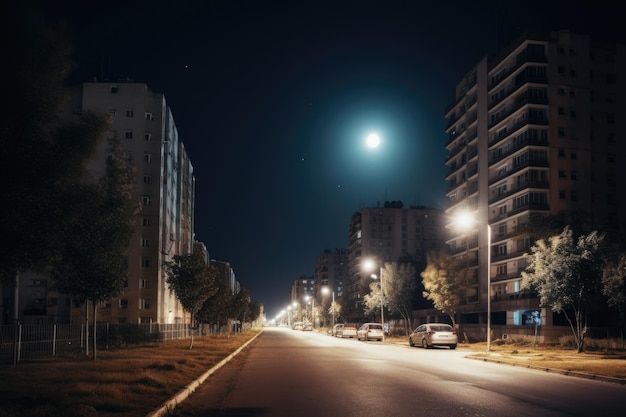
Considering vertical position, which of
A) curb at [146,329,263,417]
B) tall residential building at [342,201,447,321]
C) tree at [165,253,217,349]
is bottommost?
curb at [146,329,263,417]

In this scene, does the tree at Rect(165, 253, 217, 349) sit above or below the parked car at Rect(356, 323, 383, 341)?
above

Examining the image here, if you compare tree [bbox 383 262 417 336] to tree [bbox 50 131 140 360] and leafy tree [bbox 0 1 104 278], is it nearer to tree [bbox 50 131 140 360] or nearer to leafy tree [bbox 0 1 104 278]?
tree [bbox 50 131 140 360]

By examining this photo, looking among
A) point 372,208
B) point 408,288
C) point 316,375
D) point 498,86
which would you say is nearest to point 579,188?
point 498,86

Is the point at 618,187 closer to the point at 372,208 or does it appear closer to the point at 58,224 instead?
the point at 58,224

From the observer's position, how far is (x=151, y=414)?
36.0ft

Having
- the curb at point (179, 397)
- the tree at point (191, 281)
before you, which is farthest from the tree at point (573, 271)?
the curb at point (179, 397)

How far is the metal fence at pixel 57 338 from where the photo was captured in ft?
83.4

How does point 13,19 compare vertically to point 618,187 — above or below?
below

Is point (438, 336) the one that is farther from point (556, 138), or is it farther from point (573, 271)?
point (556, 138)

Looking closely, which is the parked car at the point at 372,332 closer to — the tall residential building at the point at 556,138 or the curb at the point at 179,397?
the tall residential building at the point at 556,138

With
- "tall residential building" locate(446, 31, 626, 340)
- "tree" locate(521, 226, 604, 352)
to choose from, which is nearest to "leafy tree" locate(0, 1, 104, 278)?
"tree" locate(521, 226, 604, 352)

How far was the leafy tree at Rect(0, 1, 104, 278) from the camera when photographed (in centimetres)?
1135

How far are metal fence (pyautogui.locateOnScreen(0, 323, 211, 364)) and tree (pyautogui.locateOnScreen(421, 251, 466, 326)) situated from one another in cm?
2954

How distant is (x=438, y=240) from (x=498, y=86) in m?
111
